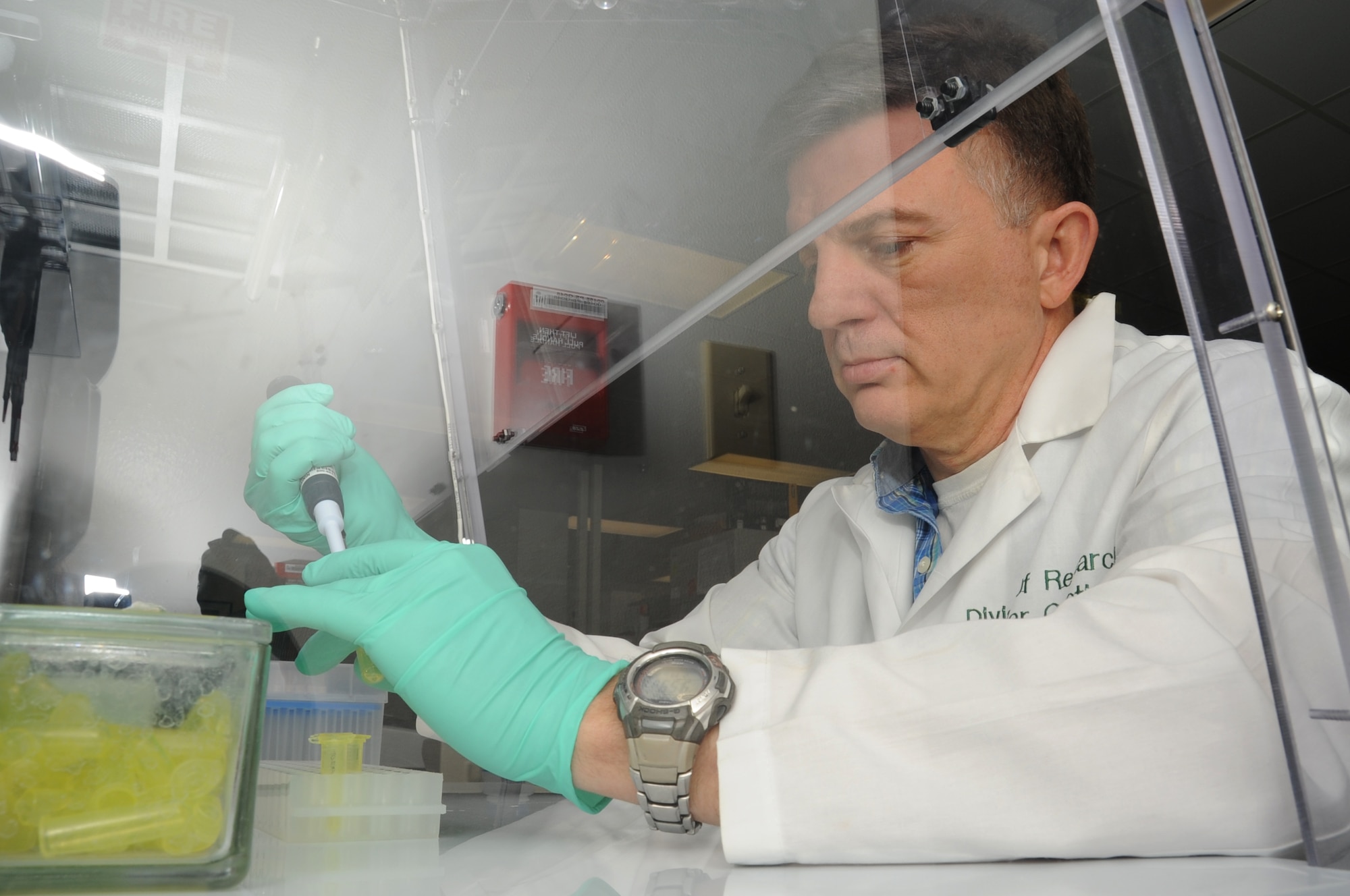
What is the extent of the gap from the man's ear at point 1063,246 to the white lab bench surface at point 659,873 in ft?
1.60

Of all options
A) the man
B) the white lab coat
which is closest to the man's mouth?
the man

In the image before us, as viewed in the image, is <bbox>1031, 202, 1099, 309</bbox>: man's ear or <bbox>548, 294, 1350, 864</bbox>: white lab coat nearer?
<bbox>548, 294, 1350, 864</bbox>: white lab coat

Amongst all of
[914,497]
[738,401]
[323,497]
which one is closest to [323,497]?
[323,497]

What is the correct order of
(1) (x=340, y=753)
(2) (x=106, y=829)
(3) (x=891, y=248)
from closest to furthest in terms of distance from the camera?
(2) (x=106, y=829) < (1) (x=340, y=753) < (3) (x=891, y=248)

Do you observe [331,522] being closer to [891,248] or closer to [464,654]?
[464,654]

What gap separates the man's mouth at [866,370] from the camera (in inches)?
34.4

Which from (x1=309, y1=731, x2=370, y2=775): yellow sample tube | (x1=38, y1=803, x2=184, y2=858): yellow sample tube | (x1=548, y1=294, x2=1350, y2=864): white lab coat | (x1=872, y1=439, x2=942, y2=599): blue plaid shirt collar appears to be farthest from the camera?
(x1=872, y1=439, x2=942, y2=599): blue plaid shirt collar

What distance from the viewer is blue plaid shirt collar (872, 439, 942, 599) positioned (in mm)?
1034

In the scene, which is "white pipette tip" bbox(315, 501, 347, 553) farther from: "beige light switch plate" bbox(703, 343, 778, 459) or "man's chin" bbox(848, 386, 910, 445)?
"man's chin" bbox(848, 386, 910, 445)

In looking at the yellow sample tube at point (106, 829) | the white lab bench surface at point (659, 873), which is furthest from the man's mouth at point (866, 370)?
the yellow sample tube at point (106, 829)

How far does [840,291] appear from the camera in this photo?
2.88 ft

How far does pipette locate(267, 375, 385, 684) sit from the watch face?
28 centimetres

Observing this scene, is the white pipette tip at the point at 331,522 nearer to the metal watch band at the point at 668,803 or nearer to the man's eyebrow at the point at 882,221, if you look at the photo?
the metal watch band at the point at 668,803

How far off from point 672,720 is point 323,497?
1.10 ft
